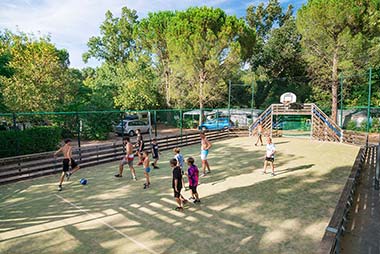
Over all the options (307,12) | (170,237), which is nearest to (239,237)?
(170,237)

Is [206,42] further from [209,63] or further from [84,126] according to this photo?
[84,126]

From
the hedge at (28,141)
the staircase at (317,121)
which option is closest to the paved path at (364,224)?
the staircase at (317,121)

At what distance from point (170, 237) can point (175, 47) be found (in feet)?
68.5

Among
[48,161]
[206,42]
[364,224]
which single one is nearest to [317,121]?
[206,42]

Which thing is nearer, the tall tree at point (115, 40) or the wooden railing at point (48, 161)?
the wooden railing at point (48, 161)

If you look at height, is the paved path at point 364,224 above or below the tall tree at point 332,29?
below

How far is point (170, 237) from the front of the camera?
5.01 m

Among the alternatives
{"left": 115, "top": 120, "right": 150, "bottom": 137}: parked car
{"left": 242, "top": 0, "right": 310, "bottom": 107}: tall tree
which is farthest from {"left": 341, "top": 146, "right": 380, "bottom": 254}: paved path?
{"left": 242, "top": 0, "right": 310, "bottom": 107}: tall tree

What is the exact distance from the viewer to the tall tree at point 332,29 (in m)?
19.6

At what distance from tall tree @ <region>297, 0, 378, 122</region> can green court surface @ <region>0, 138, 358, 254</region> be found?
49.8 ft

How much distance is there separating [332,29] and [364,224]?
20.2 metres

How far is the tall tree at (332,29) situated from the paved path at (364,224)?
53.9ft

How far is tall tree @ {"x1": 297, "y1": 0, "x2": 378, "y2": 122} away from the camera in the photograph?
1964 centimetres

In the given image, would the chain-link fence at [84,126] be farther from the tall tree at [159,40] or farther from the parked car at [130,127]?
the tall tree at [159,40]
